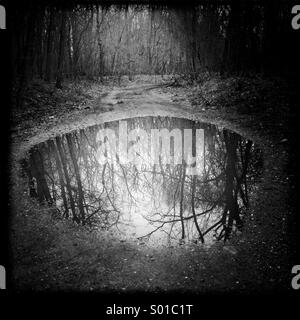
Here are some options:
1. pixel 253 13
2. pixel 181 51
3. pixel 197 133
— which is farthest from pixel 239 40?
pixel 181 51

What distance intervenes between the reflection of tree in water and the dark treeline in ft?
19.4

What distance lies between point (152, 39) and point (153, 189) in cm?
2252

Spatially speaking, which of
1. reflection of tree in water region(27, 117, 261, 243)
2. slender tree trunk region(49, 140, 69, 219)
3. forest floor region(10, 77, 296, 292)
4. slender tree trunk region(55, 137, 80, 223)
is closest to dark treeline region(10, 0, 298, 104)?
slender tree trunk region(55, 137, 80, 223)

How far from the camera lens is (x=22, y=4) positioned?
40.1 ft

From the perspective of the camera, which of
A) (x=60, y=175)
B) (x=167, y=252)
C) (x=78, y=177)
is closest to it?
(x=167, y=252)

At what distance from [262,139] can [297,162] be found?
69.8 inches

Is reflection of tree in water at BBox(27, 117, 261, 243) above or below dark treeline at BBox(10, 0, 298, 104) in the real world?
below

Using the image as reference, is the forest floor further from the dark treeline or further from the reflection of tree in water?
the dark treeline

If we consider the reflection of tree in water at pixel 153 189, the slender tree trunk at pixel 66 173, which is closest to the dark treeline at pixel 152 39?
the slender tree trunk at pixel 66 173

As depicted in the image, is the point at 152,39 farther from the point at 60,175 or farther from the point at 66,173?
the point at 60,175

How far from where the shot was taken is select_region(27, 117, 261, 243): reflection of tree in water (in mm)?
5715

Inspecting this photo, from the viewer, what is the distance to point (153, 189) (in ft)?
22.5

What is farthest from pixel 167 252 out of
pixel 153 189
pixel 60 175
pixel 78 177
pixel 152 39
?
pixel 152 39

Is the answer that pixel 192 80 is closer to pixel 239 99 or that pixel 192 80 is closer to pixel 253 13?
pixel 253 13
